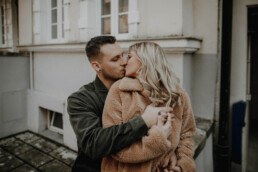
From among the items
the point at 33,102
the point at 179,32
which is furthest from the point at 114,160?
the point at 33,102

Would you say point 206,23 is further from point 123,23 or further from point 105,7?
point 105,7

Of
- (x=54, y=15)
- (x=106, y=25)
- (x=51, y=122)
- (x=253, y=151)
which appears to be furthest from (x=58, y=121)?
(x=253, y=151)

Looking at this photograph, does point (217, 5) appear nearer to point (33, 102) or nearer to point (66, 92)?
point (66, 92)

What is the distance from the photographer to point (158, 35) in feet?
11.2

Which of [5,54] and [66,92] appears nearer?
[66,92]

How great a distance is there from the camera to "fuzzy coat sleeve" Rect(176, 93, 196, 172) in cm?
175

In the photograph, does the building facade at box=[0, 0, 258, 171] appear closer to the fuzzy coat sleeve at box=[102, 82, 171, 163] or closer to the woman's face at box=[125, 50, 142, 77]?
the woman's face at box=[125, 50, 142, 77]

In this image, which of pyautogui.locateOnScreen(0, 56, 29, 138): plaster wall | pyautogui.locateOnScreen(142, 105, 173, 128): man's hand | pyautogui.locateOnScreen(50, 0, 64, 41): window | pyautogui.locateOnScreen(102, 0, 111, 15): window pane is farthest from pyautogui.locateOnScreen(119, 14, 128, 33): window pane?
pyautogui.locateOnScreen(0, 56, 29, 138): plaster wall

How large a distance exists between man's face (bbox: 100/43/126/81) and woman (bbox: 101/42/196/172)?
33 cm

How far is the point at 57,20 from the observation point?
575 centimetres

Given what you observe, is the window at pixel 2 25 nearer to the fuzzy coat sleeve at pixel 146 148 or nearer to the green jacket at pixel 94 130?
the green jacket at pixel 94 130

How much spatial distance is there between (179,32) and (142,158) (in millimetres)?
2326

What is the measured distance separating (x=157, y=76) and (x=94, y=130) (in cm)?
63

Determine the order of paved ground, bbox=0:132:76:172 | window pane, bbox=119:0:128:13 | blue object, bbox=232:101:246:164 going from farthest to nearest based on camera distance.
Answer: paved ground, bbox=0:132:76:172 → window pane, bbox=119:0:128:13 → blue object, bbox=232:101:246:164
